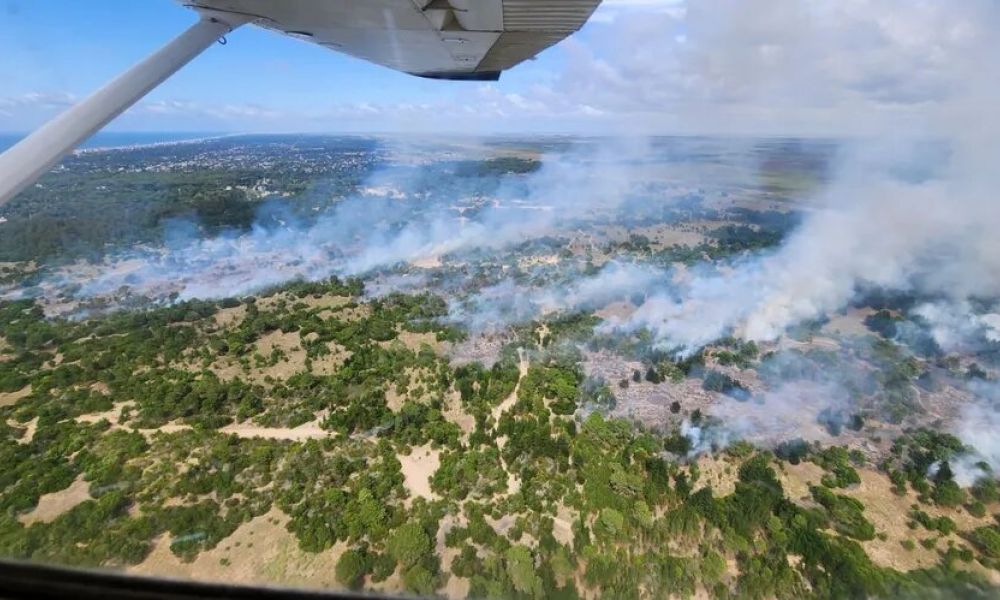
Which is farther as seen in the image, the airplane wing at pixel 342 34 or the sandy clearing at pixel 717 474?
the sandy clearing at pixel 717 474

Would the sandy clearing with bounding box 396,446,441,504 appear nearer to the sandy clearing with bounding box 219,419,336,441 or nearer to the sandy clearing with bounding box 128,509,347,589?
the sandy clearing with bounding box 128,509,347,589

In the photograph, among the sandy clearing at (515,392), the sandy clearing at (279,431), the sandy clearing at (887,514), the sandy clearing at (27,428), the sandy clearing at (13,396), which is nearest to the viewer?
the sandy clearing at (887,514)

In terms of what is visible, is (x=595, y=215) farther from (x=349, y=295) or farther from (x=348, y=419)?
(x=348, y=419)

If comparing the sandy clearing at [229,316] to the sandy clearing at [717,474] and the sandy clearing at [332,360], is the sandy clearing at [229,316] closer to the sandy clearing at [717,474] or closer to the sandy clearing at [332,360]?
the sandy clearing at [332,360]

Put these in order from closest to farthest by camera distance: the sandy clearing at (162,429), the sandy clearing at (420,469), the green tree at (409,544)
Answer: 1. the green tree at (409,544)
2. the sandy clearing at (420,469)
3. the sandy clearing at (162,429)

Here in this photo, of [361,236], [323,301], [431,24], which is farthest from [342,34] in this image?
[361,236]

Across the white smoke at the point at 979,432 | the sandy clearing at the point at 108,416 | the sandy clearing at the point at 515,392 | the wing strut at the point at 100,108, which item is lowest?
the white smoke at the point at 979,432

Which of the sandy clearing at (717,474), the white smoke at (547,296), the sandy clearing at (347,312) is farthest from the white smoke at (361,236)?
the sandy clearing at (717,474)

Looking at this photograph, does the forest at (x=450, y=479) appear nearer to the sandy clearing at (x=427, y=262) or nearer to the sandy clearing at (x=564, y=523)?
the sandy clearing at (x=564, y=523)

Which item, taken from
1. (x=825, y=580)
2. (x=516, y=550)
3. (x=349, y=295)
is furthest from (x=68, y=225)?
(x=825, y=580)

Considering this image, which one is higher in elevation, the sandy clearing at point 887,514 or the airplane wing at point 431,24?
the airplane wing at point 431,24
